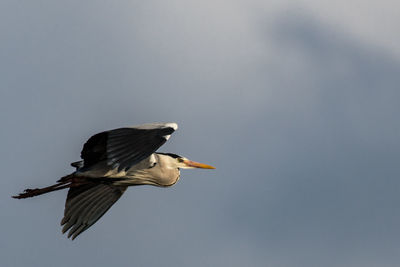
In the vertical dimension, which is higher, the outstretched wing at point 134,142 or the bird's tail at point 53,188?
the outstretched wing at point 134,142

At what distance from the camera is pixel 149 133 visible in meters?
11.0

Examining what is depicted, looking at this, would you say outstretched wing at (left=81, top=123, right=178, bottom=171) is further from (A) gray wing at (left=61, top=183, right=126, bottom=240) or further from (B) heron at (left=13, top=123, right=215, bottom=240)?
(A) gray wing at (left=61, top=183, right=126, bottom=240)

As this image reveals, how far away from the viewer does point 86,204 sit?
1326 cm

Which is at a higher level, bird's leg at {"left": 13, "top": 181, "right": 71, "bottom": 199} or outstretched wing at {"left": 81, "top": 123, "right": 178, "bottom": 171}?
outstretched wing at {"left": 81, "top": 123, "right": 178, "bottom": 171}

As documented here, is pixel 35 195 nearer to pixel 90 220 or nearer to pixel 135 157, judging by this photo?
pixel 90 220

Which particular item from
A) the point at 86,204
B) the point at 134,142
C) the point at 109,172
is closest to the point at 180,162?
the point at 109,172

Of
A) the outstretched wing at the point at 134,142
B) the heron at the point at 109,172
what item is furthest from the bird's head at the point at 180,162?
the outstretched wing at the point at 134,142

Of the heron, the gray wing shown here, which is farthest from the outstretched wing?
the gray wing

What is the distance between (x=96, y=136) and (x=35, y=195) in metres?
2.11

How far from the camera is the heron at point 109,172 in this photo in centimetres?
1087

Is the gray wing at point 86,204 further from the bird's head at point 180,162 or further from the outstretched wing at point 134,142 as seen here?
the outstretched wing at point 134,142

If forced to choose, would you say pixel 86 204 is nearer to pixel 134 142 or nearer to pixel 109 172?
pixel 109 172

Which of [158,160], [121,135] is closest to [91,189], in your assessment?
[158,160]

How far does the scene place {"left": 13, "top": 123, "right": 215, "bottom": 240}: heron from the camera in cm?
1087
